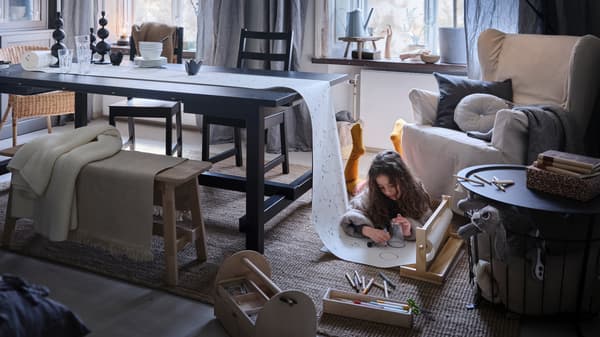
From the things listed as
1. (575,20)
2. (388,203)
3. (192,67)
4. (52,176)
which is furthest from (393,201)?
(575,20)

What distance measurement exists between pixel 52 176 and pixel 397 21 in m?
2.93

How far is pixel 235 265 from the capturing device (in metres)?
2.50

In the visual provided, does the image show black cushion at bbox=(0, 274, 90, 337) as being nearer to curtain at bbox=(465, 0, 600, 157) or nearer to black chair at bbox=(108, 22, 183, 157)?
black chair at bbox=(108, 22, 183, 157)

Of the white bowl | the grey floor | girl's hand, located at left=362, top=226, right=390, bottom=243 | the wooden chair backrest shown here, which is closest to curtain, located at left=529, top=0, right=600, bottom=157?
the wooden chair backrest

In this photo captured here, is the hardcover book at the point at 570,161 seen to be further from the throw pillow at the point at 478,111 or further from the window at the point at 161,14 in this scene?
the window at the point at 161,14

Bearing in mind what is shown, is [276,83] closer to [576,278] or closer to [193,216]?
[193,216]

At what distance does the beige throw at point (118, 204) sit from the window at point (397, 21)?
2.47 m

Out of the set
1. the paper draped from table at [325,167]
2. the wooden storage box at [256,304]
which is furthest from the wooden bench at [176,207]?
the paper draped from table at [325,167]

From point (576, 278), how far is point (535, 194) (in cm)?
32

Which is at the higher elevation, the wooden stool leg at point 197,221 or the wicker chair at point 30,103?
the wicker chair at point 30,103

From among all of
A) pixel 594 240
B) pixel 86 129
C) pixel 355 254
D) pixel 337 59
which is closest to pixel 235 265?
pixel 355 254

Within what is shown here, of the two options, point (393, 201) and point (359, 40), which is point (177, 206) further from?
point (359, 40)

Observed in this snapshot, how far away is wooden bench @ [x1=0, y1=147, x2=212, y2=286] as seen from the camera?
2.70 metres

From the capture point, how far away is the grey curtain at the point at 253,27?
4867 millimetres
